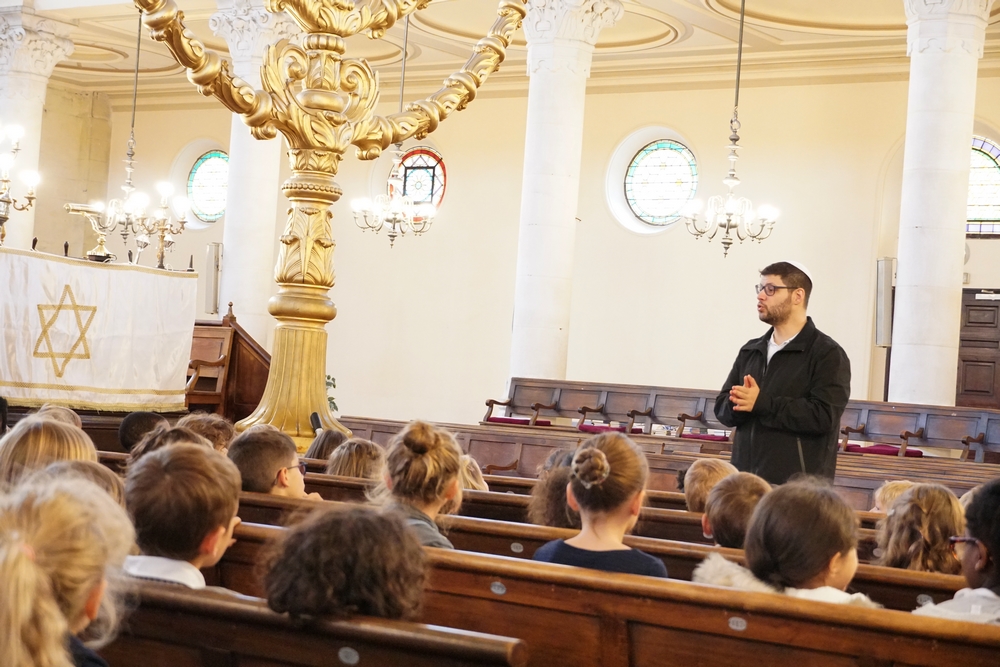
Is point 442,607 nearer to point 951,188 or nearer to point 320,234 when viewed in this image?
point 320,234

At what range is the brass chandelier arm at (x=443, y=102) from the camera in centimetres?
405

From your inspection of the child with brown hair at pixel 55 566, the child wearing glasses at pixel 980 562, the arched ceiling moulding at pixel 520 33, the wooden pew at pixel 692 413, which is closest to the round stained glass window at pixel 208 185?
the arched ceiling moulding at pixel 520 33

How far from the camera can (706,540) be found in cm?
368

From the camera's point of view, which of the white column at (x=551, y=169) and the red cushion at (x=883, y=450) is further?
the white column at (x=551, y=169)

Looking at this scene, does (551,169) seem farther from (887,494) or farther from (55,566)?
(55,566)

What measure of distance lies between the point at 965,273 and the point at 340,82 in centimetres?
1164

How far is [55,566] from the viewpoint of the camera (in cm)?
135

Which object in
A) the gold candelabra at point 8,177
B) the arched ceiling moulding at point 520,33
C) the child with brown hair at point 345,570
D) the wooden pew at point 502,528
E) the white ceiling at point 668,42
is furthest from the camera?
the arched ceiling moulding at point 520,33

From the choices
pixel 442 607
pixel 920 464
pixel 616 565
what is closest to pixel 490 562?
pixel 442 607

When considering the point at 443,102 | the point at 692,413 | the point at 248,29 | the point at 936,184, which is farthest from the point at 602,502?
the point at 248,29

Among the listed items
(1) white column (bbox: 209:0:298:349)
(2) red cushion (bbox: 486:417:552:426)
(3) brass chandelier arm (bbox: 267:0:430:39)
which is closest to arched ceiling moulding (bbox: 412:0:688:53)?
(1) white column (bbox: 209:0:298:349)

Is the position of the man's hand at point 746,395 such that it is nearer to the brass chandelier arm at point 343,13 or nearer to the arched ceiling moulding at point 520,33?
the brass chandelier arm at point 343,13

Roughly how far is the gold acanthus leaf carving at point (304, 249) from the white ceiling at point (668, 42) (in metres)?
9.69

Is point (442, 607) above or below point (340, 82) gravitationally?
below
